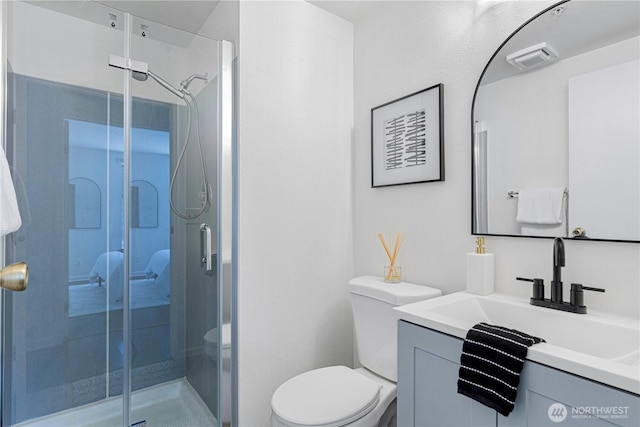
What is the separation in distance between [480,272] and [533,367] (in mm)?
534

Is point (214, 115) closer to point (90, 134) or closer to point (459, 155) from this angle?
point (90, 134)

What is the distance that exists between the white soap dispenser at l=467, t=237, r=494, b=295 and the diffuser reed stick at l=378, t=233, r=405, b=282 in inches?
14.7

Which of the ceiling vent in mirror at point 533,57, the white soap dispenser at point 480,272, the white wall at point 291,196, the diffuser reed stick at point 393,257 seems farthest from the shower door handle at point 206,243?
the ceiling vent in mirror at point 533,57

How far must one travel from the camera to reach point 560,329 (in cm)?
109

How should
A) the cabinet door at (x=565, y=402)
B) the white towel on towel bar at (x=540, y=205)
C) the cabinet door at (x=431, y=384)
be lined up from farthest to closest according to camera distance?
the white towel on towel bar at (x=540, y=205) → the cabinet door at (x=431, y=384) → the cabinet door at (x=565, y=402)

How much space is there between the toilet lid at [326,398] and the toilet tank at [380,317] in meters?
0.10

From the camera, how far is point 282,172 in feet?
5.92

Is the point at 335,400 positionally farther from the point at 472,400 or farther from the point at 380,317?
the point at 472,400

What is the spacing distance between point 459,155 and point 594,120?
48cm

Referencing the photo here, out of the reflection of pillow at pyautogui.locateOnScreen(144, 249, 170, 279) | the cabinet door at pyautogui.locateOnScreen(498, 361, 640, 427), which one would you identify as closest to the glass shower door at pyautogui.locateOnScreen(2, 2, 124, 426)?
the reflection of pillow at pyautogui.locateOnScreen(144, 249, 170, 279)

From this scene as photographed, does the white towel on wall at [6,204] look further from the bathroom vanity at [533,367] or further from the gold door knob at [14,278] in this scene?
the bathroom vanity at [533,367]

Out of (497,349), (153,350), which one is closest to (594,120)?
(497,349)

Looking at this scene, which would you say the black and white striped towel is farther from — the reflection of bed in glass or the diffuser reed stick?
the reflection of bed in glass

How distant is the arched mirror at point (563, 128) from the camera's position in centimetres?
106
